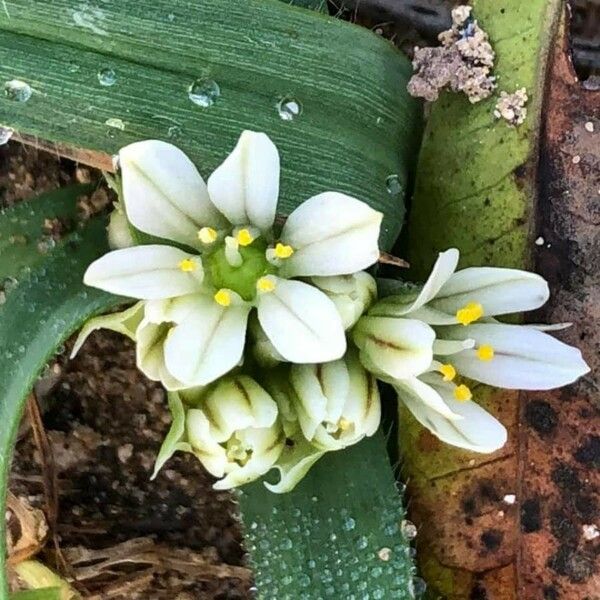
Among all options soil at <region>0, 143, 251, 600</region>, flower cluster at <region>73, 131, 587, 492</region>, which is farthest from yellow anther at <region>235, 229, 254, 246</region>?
soil at <region>0, 143, 251, 600</region>

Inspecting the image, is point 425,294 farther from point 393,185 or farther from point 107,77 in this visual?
point 107,77

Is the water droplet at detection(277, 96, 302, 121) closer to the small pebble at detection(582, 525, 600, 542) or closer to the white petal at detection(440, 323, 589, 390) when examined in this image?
the white petal at detection(440, 323, 589, 390)

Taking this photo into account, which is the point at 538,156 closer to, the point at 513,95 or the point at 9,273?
the point at 513,95

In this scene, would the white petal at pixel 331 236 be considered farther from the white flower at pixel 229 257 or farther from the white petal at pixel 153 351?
the white petal at pixel 153 351

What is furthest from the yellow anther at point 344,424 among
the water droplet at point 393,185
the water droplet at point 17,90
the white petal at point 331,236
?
the water droplet at point 17,90

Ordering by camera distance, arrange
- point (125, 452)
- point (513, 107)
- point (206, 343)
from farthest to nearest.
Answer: point (125, 452)
point (513, 107)
point (206, 343)

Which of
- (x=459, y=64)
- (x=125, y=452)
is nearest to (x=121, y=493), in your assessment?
(x=125, y=452)
